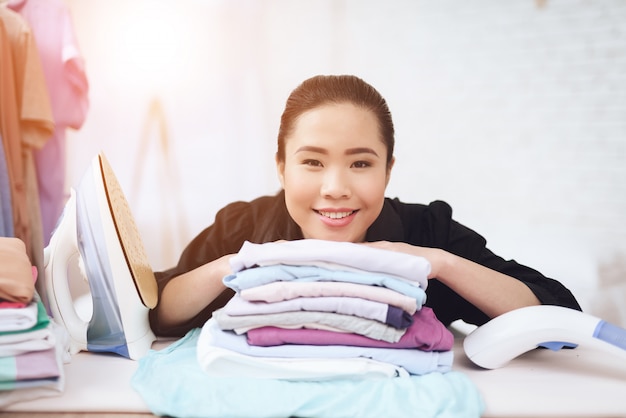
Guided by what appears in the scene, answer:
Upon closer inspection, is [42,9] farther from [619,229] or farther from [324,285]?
[619,229]

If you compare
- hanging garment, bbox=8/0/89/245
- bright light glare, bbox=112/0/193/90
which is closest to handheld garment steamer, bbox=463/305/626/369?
bright light glare, bbox=112/0/193/90

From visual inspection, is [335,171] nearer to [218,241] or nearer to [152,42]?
[218,241]

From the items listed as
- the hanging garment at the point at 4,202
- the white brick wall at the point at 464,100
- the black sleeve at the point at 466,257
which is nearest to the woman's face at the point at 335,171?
the black sleeve at the point at 466,257

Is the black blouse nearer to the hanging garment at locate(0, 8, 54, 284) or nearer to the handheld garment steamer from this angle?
the handheld garment steamer

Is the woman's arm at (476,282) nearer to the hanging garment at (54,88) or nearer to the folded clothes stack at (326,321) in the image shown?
the folded clothes stack at (326,321)

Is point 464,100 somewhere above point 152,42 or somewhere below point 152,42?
below

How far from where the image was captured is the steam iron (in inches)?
36.4

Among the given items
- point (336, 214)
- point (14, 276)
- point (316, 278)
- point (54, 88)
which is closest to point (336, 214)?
point (336, 214)

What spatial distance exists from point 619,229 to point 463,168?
445 mm

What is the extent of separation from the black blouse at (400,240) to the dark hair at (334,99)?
0.17 m

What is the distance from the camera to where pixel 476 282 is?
97 cm

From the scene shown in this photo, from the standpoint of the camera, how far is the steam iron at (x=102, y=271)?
93cm

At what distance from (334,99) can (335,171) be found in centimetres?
13

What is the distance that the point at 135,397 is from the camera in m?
0.78
